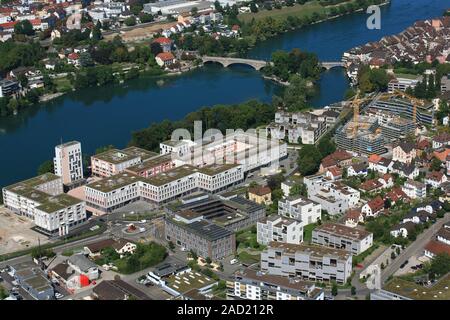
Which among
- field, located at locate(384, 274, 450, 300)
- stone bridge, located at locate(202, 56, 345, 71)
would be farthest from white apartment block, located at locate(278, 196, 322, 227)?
stone bridge, located at locate(202, 56, 345, 71)

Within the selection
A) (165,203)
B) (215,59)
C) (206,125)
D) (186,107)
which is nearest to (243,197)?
(165,203)

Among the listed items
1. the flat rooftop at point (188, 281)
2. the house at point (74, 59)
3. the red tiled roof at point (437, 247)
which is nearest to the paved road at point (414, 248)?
the red tiled roof at point (437, 247)

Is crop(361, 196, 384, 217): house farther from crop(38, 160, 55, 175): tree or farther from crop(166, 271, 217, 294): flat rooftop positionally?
crop(38, 160, 55, 175): tree

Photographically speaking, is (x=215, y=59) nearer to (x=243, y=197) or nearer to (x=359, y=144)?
(x=359, y=144)

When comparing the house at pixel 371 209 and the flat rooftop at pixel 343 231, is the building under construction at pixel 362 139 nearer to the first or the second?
the house at pixel 371 209
